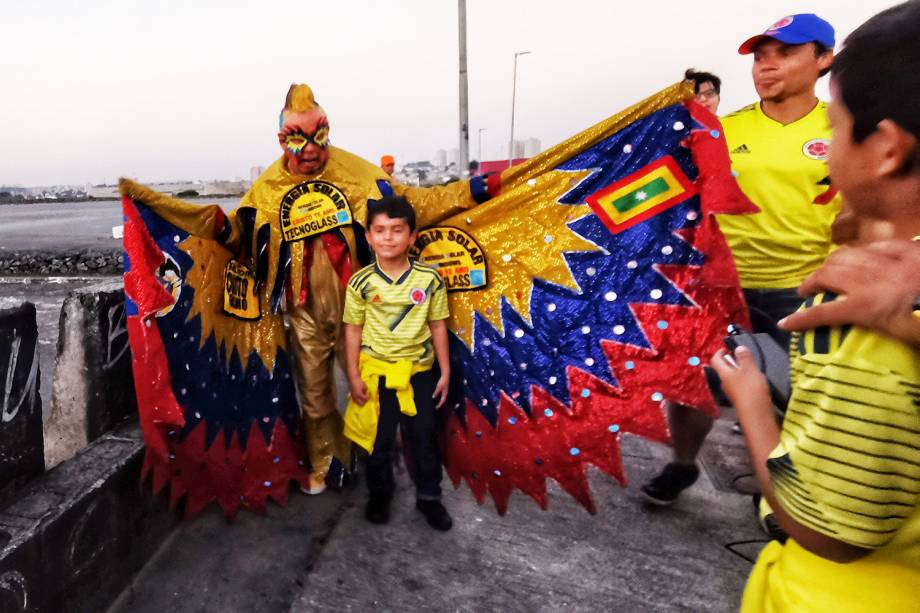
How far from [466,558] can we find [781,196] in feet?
6.71

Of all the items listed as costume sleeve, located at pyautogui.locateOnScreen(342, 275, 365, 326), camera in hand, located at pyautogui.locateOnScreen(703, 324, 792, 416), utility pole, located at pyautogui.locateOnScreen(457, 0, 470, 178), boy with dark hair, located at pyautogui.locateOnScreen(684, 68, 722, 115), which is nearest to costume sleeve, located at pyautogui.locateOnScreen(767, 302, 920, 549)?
camera in hand, located at pyautogui.locateOnScreen(703, 324, 792, 416)

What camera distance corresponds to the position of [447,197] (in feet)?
8.71

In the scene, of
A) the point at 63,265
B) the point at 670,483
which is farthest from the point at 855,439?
the point at 63,265

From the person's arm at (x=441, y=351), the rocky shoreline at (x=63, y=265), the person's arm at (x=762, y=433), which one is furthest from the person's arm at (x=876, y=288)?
the rocky shoreline at (x=63, y=265)

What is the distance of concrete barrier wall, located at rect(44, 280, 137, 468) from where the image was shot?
89.9 inches

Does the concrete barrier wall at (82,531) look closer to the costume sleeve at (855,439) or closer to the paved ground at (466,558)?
the paved ground at (466,558)

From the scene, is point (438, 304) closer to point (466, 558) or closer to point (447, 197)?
point (447, 197)

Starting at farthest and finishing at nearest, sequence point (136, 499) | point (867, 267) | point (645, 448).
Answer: point (645, 448)
point (136, 499)
point (867, 267)

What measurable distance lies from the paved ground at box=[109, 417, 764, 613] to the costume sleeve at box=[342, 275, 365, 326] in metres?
0.97

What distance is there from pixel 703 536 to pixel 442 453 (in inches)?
49.4

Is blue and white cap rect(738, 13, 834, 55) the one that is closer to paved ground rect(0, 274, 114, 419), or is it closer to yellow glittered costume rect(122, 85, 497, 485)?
yellow glittered costume rect(122, 85, 497, 485)

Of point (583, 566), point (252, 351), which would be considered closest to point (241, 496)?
point (252, 351)

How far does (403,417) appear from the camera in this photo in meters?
2.58

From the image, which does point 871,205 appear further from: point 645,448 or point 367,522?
point 645,448
